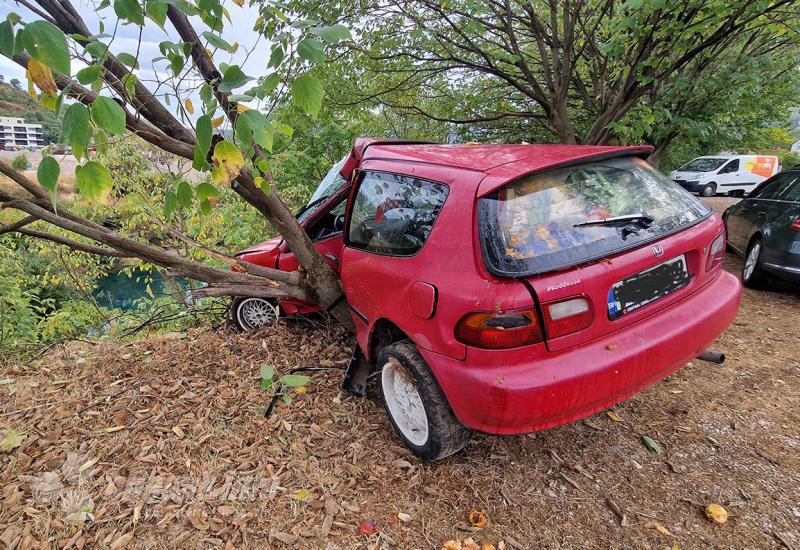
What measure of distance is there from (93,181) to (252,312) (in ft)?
10.0

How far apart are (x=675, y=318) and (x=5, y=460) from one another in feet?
12.9

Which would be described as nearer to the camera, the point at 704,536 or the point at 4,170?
the point at 704,536

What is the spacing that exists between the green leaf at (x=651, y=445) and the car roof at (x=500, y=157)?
1.73 m

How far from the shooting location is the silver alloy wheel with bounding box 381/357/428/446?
2.42 metres

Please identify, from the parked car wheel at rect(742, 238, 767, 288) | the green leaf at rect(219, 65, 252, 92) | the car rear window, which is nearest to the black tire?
the car rear window

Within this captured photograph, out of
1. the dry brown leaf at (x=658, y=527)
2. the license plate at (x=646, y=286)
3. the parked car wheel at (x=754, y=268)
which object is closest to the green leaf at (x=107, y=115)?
the license plate at (x=646, y=286)

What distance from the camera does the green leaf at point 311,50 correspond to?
1.34 metres

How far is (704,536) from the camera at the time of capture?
197 centimetres

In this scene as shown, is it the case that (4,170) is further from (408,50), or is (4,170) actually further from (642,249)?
(408,50)

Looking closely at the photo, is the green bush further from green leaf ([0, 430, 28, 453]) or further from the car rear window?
the car rear window

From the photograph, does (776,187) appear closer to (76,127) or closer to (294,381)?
(294,381)

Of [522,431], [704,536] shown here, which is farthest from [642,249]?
[704,536]

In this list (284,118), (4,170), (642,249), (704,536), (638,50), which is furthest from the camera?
(284,118)

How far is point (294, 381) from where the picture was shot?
302 centimetres
